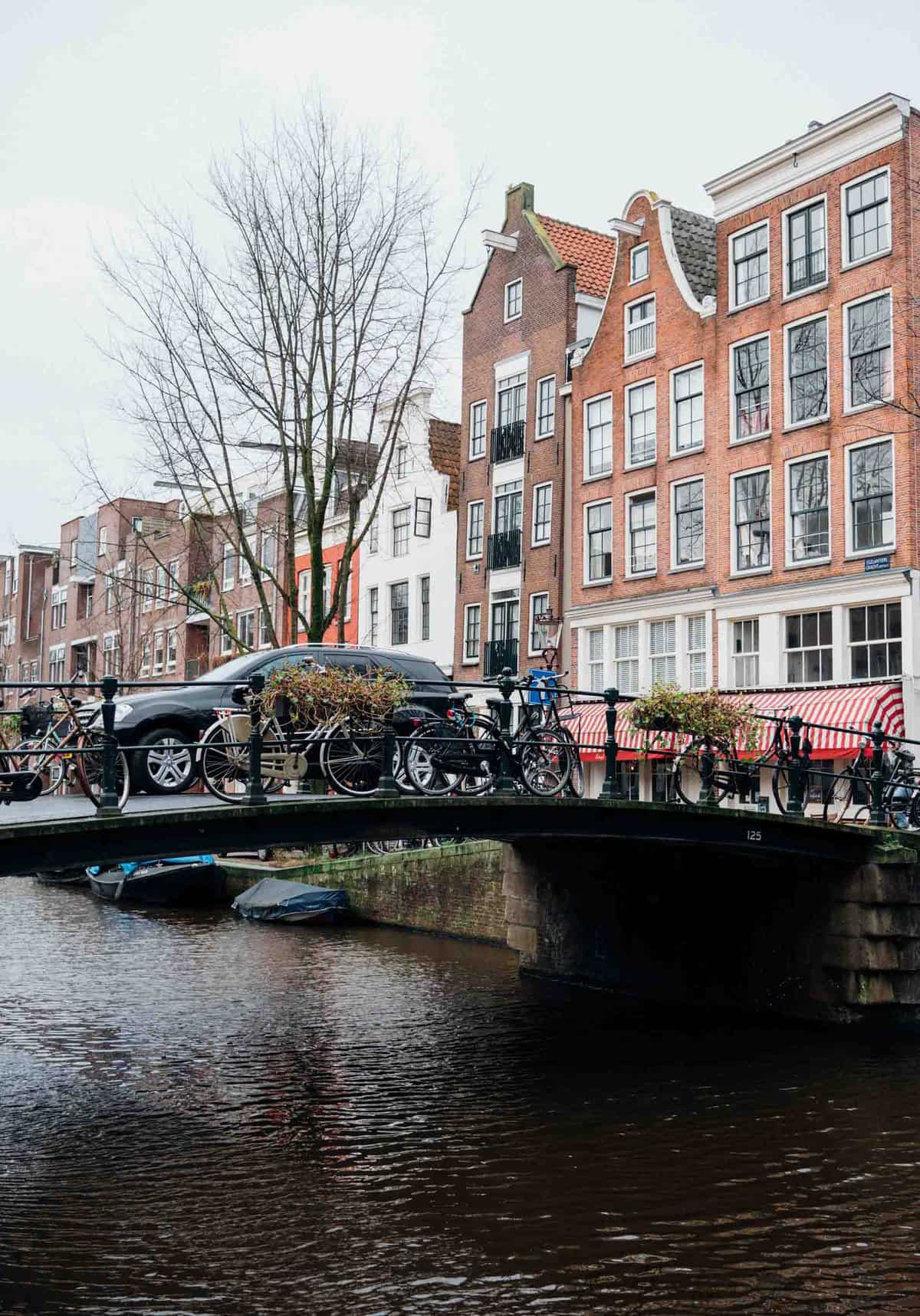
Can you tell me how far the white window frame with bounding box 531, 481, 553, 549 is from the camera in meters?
33.9

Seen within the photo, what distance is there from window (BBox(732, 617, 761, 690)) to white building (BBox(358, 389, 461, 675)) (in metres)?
10.2

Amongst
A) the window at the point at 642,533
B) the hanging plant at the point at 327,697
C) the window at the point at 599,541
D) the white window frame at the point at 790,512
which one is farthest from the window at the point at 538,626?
the hanging plant at the point at 327,697

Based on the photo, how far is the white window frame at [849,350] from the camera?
2558 cm

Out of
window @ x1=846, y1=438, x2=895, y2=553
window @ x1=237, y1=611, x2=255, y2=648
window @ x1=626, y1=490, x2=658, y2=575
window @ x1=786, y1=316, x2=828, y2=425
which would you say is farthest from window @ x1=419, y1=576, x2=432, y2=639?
window @ x1=846, y1=438, x2=895, y2=553

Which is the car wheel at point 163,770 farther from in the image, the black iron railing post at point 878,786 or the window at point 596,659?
the window at point 596,659

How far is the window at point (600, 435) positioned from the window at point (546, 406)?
60.6 inches

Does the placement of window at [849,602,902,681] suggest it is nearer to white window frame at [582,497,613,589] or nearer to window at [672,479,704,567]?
window at [672,479,704,567]

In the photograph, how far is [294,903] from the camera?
2833cm

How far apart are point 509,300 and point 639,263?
520 centimetres

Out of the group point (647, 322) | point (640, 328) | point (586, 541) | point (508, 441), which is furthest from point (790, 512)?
point (508, 441)

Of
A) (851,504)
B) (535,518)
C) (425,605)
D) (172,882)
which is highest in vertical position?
(535,518)

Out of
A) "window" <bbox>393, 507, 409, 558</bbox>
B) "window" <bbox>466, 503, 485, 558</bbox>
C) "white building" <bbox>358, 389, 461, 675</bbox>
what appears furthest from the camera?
"window" <bbox>393, 507, 409, 558</bbox>

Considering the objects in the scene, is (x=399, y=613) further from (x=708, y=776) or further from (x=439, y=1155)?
(x=439, y=1155)

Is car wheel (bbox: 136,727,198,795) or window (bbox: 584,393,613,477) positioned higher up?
window (bbox: 584,393,613,477)
